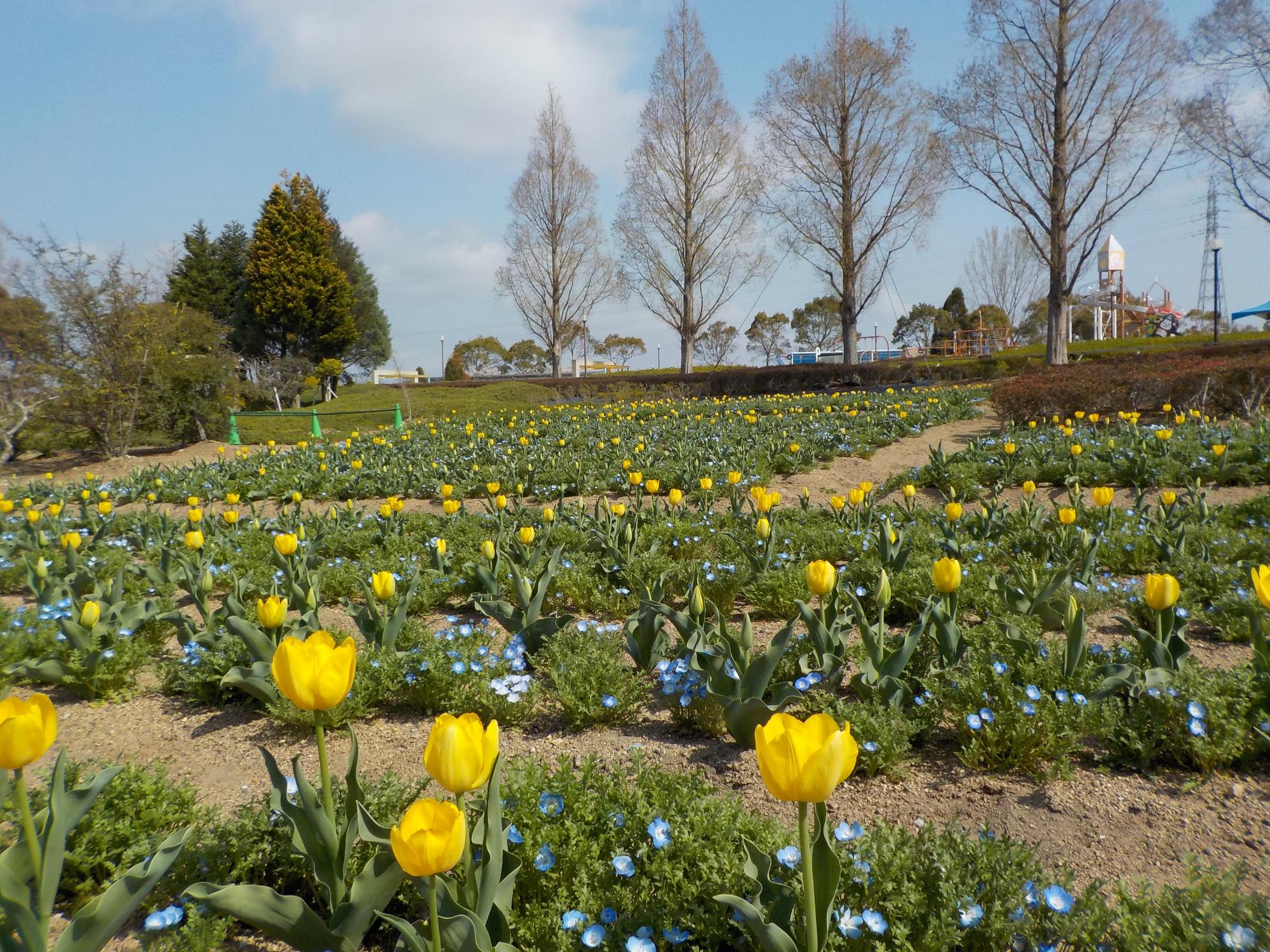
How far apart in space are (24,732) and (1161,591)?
3109mm

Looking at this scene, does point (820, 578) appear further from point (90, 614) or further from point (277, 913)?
point (90, 614)

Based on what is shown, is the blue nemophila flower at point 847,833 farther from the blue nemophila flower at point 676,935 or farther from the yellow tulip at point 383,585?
the yellow tulip at point 383,585

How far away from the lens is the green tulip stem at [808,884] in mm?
1162

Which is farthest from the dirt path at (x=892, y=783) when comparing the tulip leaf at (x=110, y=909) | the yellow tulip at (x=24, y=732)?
the yellow tulip at (x=24, y=732)

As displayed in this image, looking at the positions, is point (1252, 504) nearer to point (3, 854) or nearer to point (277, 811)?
point (277, 811)

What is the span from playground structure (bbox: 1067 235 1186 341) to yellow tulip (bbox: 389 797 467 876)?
43.2m

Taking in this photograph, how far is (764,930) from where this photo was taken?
1.34 meters

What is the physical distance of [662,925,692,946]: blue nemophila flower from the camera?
1.58 metres

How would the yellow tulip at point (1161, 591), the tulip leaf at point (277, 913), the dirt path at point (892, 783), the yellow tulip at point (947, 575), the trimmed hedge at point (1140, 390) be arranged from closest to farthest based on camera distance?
1. the tulip leaf at point (277, 913)
2. the dirt path at point (892, 783)
3. the yellow tulip at point (1161, 591)
4. the yellow tulip at point (947, 575)
5. the trimmed hedge at point (1140, 390)

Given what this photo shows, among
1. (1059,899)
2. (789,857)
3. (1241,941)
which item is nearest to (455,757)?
(789,857)

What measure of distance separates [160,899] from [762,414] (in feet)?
41.9

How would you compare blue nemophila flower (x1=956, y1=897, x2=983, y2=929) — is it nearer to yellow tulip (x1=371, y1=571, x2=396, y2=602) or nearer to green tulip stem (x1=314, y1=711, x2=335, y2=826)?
green tulip stem (x1=314, y1=711, x2=335, y2=826)

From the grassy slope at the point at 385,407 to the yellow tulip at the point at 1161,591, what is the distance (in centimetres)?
1651

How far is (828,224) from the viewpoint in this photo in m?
27.1
